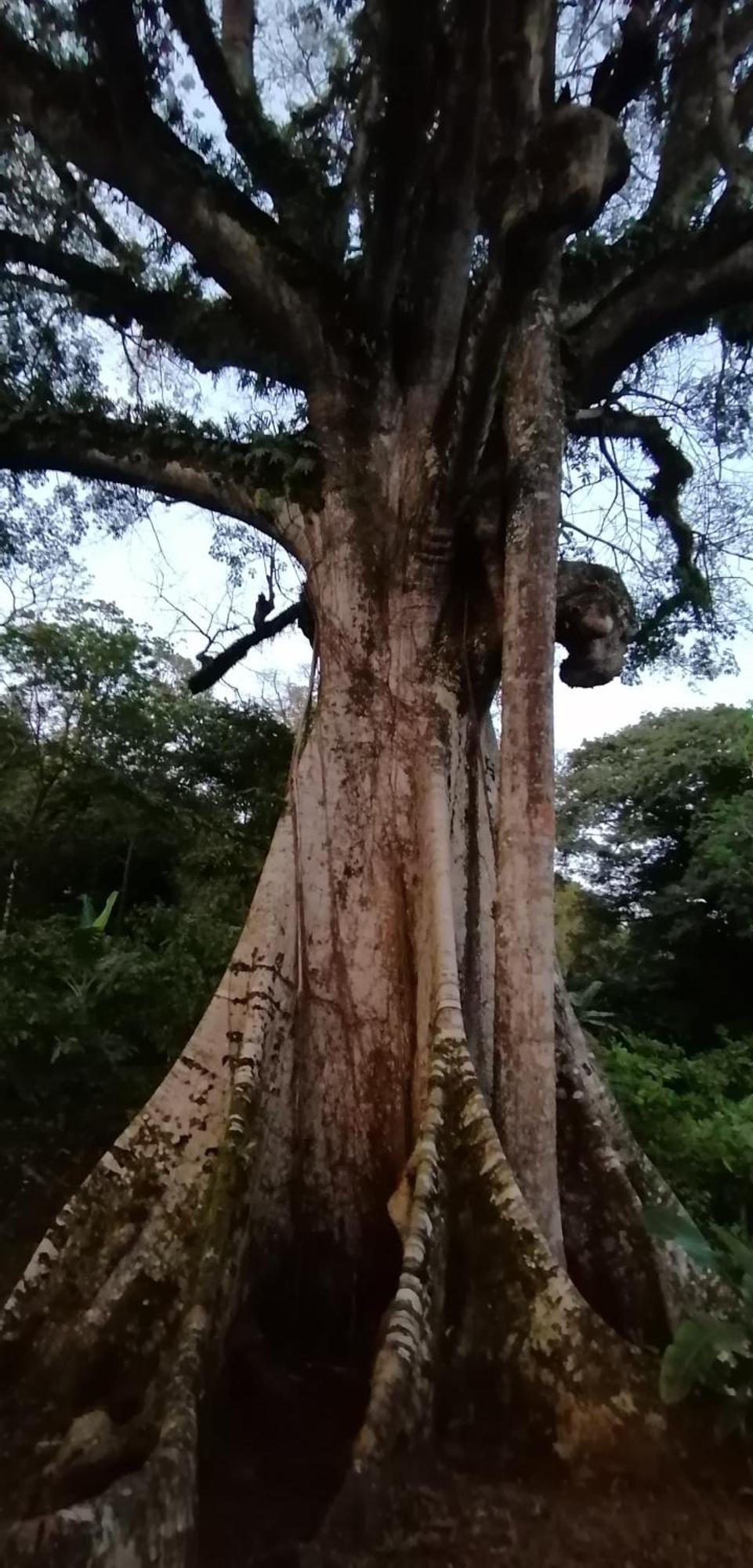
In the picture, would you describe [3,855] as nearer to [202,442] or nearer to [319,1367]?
[202,442]

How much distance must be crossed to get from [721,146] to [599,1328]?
5.27 m

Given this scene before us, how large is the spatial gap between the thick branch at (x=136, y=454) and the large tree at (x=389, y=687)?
0.06ft

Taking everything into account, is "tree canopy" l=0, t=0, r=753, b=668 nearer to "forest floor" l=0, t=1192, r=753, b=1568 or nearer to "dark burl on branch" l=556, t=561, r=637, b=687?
"dark burl on branch" l=556, t=561, r=637, b=687

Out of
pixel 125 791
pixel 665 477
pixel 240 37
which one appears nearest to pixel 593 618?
pixel 665 477

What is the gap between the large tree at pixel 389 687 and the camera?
294 centimetres

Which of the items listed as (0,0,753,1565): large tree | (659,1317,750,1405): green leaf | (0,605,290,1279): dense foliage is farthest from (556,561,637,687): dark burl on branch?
(0,605,290,1279): dense foliage

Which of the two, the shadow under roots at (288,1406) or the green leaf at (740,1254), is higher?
the green leaf at (740,1254)

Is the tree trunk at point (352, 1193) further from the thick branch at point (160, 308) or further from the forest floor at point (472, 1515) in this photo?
the thick branch at point (160, 308)

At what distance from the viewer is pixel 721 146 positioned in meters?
5.03

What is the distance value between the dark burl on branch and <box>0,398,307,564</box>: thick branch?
67.3 inches

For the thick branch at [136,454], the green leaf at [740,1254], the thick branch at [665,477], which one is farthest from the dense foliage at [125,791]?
the green leaf at [740,1254]

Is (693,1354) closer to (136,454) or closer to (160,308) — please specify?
(136,454)

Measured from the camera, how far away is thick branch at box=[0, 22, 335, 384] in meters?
4.70

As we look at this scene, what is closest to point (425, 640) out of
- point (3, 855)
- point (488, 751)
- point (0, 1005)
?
point (488, 751)
